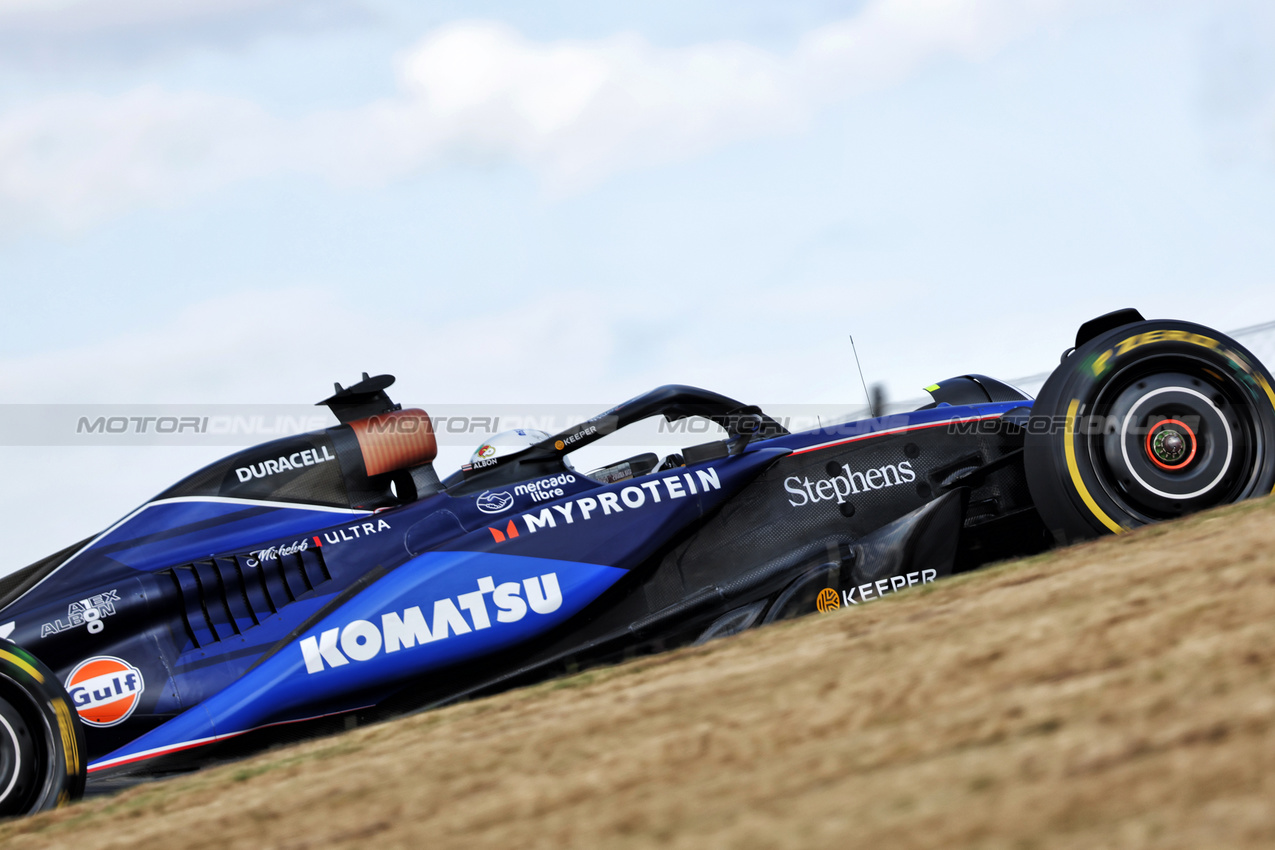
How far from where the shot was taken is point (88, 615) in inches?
167

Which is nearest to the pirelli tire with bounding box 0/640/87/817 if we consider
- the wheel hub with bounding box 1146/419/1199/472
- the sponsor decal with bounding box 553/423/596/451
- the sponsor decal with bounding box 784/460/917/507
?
the sponsor decal with bounding box 553/423/596/451

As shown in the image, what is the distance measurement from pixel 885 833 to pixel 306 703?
294 centimetres

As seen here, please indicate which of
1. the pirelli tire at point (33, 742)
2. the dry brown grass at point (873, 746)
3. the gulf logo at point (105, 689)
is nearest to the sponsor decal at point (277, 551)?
the gulf logo at point (105, 689)

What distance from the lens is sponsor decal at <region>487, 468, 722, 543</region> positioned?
433cm

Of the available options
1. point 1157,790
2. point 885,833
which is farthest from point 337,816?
point 1157,790

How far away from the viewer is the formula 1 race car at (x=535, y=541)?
13.2 feet

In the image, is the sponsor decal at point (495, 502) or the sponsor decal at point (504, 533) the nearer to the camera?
the sponsor decal at point (504, 533)

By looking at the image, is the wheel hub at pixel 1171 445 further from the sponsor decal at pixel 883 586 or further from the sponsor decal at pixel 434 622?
the sponsor decal at pixel 434 622

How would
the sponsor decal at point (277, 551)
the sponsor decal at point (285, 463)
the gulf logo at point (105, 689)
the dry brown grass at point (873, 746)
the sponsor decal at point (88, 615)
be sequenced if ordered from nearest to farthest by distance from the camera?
the dry brown grass at point (873, 746)
the gulf logo at point (105, 689)
the sponsor decal at point (88, 615)
the sponsor decal at point (277, 551)
the sponsor decal at point (285, 463)

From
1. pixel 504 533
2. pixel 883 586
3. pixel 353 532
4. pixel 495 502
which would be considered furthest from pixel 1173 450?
pixel 353 532

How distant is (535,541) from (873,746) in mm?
2486

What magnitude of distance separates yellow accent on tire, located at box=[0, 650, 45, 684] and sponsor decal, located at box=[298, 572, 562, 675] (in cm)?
89

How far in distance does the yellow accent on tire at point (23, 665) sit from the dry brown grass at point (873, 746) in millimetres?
460

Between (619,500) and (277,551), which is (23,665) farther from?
(619,500)
